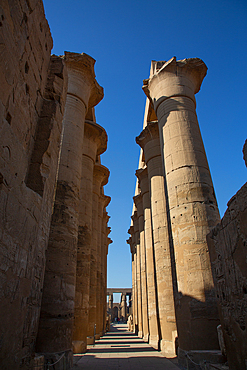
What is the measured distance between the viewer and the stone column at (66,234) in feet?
19.4

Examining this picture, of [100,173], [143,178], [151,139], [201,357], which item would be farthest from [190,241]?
[100,173]

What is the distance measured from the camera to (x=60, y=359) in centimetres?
550

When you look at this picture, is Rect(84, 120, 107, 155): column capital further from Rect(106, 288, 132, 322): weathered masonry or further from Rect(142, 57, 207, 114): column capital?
Rect(106, 288, 132, 322): weathered masonry

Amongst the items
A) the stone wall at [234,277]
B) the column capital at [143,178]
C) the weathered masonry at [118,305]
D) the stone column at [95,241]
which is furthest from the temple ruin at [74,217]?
the weathered masonry at [118,305]

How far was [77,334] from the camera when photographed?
869cm

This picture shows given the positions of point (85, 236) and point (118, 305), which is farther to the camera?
point (118, 305)

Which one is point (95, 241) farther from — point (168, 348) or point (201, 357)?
point (201, 357)

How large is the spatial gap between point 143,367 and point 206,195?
4.71 m

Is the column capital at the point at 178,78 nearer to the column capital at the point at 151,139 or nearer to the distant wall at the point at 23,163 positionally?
the column capital at the point at 151,139

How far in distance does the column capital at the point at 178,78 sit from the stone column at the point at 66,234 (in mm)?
2897

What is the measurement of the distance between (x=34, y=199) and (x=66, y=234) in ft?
11.5

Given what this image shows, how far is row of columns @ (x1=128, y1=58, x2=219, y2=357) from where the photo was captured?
629 cm

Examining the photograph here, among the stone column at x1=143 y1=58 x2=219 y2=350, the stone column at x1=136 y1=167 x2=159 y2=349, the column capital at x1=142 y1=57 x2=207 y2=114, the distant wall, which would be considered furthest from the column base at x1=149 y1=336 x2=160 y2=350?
the column capital at x1=142 y1=57 x2=207 y2=114

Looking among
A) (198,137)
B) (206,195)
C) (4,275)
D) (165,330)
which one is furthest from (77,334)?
(198,137)
